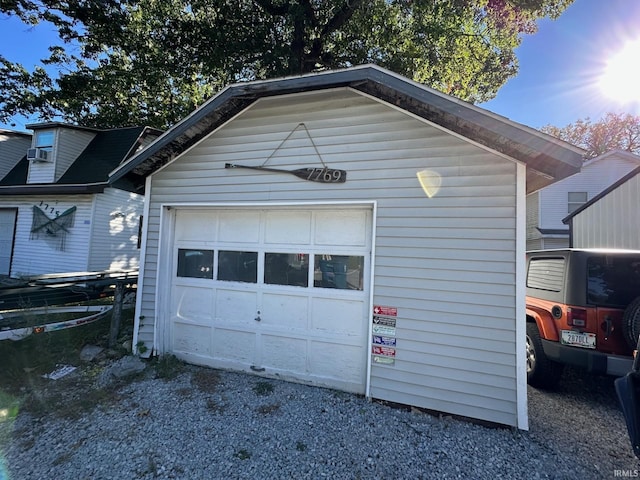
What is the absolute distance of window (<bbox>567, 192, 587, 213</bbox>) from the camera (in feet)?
49.3

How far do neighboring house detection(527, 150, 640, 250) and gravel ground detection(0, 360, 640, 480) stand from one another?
43.0 ft

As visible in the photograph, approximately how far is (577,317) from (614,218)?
22.0ft

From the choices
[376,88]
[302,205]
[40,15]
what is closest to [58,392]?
[302,205]

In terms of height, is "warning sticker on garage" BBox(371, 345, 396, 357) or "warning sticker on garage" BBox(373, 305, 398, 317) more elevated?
"warning sticker on garage" BBox(373, 305, 398, 317)

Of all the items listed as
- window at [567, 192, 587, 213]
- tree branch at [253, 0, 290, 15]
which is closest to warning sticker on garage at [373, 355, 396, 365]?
tree branch at [253, 0, 290, 15]

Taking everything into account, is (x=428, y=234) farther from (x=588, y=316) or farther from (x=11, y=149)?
(x=11, y=149)

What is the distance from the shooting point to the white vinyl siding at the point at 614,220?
7.77m

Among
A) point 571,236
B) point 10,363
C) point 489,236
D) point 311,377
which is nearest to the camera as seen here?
point 489,236

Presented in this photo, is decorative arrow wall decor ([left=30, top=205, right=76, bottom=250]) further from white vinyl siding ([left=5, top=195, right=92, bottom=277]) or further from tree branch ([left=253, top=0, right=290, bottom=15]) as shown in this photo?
tree branch ([left=253, top=0, right=290, bottom=15])

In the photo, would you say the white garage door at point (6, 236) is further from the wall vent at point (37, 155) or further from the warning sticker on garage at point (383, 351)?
the warning sticker on garage at point (383, 351)

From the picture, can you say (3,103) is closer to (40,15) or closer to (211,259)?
(40,15)

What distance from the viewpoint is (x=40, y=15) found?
12055 mm

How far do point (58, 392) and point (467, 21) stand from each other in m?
12.0

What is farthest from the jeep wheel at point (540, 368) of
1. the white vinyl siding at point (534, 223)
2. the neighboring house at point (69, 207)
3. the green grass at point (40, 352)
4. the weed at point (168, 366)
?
the white vinyl siding at point (534, 223)
